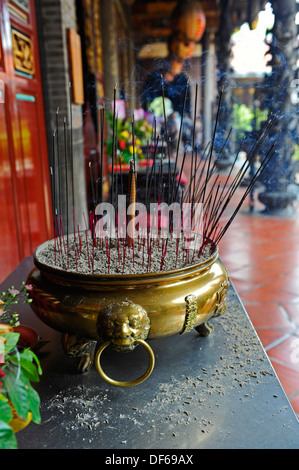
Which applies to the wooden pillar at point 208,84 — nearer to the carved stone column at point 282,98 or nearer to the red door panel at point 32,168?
the carved stone column at point 282,98

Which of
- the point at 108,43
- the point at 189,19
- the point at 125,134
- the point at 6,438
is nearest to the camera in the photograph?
the point at 6,438

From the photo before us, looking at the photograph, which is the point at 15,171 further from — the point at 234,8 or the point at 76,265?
the point at 234,8

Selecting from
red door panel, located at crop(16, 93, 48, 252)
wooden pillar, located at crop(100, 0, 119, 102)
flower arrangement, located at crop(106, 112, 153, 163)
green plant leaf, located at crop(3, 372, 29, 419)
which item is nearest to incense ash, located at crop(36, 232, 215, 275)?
green plant leaf, located at crop(3, 372, 29, 419)

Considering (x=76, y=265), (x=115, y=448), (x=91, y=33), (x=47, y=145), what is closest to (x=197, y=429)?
(x=115, y=448)

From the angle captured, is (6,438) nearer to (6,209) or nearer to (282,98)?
(6,209)

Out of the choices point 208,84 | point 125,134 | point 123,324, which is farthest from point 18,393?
point 208,84

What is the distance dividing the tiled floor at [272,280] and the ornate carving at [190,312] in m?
0.60

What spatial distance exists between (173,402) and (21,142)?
1.56m

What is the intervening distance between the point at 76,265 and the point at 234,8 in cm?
721

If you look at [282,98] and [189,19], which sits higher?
[189,19]

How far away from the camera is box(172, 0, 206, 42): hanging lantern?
4.29 meters

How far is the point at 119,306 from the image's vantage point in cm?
68

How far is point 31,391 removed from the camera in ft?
1.67

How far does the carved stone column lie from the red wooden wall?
2293 mm
